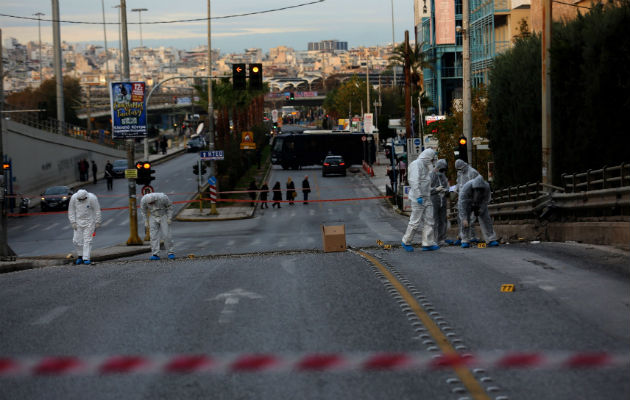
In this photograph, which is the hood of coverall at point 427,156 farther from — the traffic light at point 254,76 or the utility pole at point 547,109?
the traffic light at point 254,76

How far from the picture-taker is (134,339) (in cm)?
891

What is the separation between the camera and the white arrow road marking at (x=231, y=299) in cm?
990

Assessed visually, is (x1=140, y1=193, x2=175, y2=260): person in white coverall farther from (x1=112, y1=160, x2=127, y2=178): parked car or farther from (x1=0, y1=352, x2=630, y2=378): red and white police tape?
(x1=112, y1=160, x2=127, y2=178): parked car

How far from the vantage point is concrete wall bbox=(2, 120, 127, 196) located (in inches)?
2443

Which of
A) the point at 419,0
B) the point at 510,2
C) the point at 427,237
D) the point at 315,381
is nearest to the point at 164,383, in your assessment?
the point at 315,381

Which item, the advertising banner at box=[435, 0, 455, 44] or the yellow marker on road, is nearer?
the yellow marker on road

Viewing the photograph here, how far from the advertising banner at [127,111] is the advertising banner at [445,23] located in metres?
47.3

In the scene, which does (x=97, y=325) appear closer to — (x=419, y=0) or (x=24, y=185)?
(x=24, y=185)

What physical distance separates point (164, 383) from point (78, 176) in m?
72.9

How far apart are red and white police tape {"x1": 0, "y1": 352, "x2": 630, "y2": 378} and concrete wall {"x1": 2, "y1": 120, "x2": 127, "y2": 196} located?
54.7 metres

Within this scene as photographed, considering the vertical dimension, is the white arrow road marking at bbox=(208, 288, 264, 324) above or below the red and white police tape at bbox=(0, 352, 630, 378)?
below

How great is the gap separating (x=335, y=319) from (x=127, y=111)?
24915 mm

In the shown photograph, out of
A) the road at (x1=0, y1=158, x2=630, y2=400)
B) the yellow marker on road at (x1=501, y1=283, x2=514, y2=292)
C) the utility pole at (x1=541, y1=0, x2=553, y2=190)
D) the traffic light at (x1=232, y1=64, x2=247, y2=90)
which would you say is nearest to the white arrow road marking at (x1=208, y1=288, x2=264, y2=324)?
the road at (x1=0, y1=158, x2=630, y2=400)

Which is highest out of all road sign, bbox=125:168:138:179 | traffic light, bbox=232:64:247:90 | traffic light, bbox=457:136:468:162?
traffic light, bbox=232:64:247:90
